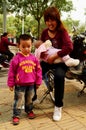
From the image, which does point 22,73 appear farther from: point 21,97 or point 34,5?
point 34,5

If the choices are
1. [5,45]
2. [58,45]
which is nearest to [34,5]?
[5,45]

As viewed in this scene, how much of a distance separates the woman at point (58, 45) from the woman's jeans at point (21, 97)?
0.40 metres

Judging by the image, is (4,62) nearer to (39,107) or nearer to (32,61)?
(39,107)

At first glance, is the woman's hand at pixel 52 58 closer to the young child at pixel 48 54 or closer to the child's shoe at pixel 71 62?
the young child at pixel 48 54

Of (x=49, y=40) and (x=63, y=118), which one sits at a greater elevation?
(x=49, y=40)

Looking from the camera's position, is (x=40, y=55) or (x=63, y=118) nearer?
(x=63, y=118)

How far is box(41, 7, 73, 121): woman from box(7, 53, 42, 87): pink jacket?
1.31 feet

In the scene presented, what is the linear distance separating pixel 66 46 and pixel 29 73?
71 centimetres

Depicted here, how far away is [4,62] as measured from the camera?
37.3 feet

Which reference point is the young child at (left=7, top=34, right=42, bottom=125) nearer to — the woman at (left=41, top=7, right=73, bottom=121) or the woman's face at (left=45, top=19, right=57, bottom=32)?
the woman at (left=41, top=7, right=73, bottom=121)

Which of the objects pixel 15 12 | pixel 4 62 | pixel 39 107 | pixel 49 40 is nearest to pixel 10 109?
pixel 39 107

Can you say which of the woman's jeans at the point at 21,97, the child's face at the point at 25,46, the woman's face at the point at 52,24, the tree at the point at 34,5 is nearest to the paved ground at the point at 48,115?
the woman's jeans at the point at 21,97

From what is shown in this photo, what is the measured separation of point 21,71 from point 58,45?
2.71ft

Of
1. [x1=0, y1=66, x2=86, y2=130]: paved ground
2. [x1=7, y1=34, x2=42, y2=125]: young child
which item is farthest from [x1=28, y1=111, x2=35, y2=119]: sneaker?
[x1=7, y1=34, x2=42, y2=125]: young child
